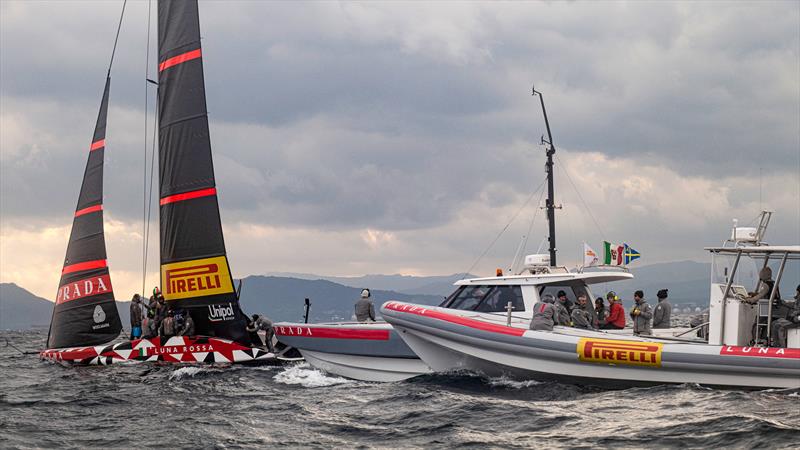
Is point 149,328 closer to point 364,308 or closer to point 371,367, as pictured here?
point 364,308

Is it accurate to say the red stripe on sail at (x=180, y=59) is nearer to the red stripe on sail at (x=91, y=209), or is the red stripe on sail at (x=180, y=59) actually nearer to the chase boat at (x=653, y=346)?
the red stripe on sail at (x=91, y=209)

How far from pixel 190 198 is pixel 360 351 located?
28.3 ft

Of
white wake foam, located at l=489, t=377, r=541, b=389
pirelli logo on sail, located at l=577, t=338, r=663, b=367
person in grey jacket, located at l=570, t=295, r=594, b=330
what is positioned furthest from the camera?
person in grey jacket, located at l=570, t=295, r=594, b=330

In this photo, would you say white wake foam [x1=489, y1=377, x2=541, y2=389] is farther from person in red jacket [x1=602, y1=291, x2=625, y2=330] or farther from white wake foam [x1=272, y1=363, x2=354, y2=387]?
white wake foam [x1=272, y1=363, x2=354, y2=387]

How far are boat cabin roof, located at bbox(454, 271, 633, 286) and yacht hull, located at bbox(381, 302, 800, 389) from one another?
1467 millimetres

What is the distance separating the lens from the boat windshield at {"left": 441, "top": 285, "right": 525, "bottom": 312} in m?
19.4

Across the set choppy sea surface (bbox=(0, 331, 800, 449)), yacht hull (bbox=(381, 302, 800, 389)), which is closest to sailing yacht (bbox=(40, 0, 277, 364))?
choppy sea surface (bbox=(0, 331, 800, 449))

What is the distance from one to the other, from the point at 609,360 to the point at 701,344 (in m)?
1.59

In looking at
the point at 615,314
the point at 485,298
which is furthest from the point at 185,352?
the point at 615,314

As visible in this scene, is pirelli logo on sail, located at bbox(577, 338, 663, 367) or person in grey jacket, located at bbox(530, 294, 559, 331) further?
person in grey jacket, located at bbox(530, 294, 559, 331)

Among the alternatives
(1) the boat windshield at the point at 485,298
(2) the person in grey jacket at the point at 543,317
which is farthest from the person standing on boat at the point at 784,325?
(1) the boat windshield at the point at 485,298

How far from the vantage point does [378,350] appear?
19.8m

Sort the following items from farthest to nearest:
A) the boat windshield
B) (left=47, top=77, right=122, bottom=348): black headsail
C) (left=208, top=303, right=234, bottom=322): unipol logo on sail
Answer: (left=47, top=77, right=122, bottom=348): black headsail → (left=208, top=303, right=234, bottom=322): unipol logo on sail → the boat windshield

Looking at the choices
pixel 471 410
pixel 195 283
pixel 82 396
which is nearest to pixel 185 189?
pixel 195 283
